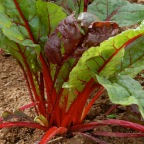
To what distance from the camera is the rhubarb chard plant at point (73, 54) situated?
117 centimetres

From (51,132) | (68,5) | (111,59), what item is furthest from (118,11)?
(51,132)

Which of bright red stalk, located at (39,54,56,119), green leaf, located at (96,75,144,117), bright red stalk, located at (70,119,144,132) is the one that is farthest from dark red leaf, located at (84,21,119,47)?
bright red stalk, located at (70,119,144,132)

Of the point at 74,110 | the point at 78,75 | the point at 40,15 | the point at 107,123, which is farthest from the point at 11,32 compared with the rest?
the point at 107,123

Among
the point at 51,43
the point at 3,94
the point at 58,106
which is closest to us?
the point at 51,43

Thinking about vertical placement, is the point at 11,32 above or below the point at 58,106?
above

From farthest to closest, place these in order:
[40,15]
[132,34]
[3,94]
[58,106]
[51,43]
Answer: [3,94], [58,106], [40,15], [51,43], [132,34]

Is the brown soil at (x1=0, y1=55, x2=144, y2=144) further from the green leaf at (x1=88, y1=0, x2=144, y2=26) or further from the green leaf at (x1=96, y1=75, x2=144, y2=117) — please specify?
the green leaf at (x1=88, y1=0, x2=144, y2=26)

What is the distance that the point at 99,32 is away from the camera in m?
1.18

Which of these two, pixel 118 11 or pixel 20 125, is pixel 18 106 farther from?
pixel 118 11

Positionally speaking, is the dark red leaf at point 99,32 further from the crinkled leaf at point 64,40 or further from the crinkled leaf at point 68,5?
the crinkled leaf at point 68,5

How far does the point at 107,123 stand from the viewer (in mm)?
1425

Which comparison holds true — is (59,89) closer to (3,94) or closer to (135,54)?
(135,54)

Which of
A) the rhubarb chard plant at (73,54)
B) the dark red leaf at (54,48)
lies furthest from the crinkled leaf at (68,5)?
the dark red leaf at (54,48)

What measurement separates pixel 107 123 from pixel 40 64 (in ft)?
1.07
